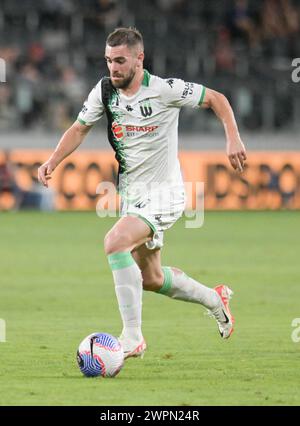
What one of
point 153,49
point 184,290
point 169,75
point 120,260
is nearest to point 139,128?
point 120,260

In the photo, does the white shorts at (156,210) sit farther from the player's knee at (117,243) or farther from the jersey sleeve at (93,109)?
the jersey sleeve at (93,109)

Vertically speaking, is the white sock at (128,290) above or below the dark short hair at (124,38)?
below

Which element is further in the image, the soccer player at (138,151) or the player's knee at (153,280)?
the player's knee at (153,280)

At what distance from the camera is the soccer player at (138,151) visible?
8039 millimetres

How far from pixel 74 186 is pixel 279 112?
5236 mm

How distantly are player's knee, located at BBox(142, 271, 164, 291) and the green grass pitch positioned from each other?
479mm

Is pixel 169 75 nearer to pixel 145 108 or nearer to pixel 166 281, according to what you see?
pixel 166 281

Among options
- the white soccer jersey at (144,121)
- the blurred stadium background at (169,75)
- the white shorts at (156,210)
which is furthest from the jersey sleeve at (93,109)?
the blurred stadium background at (169,75)

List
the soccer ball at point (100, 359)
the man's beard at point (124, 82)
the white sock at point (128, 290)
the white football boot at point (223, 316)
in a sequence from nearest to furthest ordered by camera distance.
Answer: the soccer ball at point (100, 359)
the white sock at point (128, 290)
the man's beard at point (124, 82)
the white football boot at point (223, 316)

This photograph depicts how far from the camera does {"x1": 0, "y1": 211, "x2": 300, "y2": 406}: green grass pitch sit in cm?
709

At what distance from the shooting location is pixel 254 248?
18047 millimetres

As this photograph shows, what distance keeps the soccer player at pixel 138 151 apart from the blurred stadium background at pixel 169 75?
1575 cm

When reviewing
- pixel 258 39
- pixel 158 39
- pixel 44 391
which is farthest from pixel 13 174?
pixel 44 391

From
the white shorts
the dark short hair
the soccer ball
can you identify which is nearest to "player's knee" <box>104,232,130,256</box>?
the white shorts
